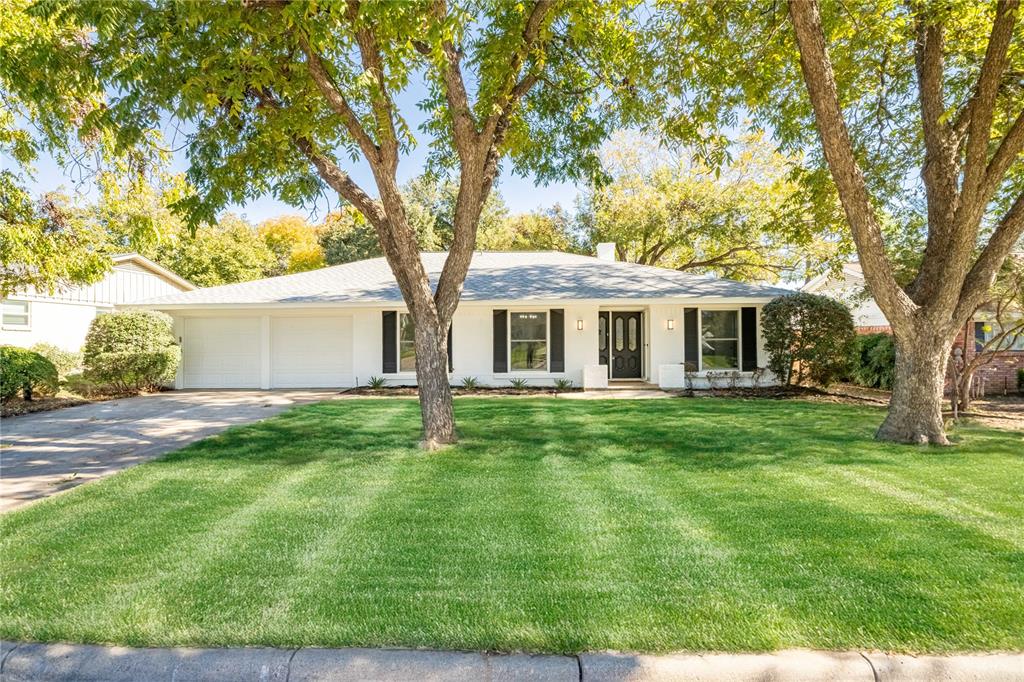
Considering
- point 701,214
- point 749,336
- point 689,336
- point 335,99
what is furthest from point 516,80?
point 701,214

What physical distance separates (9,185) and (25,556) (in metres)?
7.85

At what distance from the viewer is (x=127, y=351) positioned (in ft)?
44.1

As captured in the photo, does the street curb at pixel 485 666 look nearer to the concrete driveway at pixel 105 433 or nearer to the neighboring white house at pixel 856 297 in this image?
the concrete driveway at pixel 105 433

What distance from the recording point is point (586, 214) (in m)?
27.7

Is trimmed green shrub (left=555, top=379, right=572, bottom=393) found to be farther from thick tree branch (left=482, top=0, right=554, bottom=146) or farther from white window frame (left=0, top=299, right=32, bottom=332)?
white window frame (left=0, top=299, right=32, bottom=332)

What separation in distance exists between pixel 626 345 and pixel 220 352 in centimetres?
1158

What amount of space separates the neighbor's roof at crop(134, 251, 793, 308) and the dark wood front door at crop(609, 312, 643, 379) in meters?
1.15

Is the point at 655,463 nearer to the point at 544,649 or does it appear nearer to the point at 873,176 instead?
the point at 544,649

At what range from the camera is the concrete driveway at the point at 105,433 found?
20.1 feet

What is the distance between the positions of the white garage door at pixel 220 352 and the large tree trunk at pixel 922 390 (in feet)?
48.7

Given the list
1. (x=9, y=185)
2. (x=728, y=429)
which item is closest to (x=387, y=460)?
(x=728, y=429)

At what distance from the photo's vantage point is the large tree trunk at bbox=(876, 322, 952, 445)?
7270 millimetres

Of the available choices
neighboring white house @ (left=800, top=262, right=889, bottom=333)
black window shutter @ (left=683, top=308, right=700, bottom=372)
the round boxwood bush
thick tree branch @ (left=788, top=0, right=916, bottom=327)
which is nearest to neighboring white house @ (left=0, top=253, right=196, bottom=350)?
the round boxwood bush

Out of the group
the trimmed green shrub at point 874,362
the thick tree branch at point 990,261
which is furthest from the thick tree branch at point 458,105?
the trimmed green shrub at point 874,362
